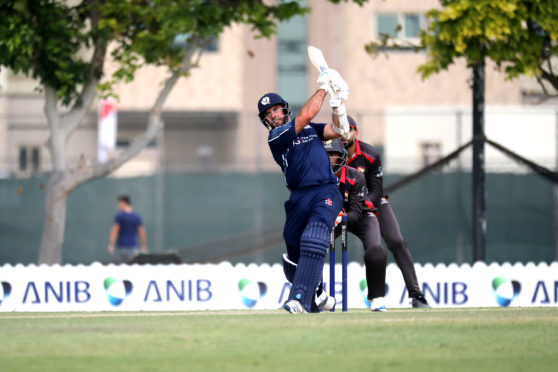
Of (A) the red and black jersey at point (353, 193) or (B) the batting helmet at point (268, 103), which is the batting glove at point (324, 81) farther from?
(A) the red and black jersey at point (353, 193)

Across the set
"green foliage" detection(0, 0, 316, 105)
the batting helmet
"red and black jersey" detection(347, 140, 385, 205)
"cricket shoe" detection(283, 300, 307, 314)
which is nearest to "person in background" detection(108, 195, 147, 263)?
"green foliage" detection(0, 0, 316, 105)

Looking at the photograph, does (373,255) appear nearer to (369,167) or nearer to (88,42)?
(369,167)

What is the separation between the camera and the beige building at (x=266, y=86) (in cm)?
3053

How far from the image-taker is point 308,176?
8211mm

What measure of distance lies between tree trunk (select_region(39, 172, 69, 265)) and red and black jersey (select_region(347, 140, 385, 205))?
22.8 ft

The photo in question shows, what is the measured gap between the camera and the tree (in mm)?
14344

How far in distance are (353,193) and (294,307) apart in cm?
179

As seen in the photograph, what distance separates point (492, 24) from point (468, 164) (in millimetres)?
7867

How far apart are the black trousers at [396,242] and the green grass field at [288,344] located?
2568 mm

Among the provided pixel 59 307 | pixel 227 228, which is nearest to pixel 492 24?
pixel 59 307

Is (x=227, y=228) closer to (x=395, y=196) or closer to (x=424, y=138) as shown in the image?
(x=395, y=196)

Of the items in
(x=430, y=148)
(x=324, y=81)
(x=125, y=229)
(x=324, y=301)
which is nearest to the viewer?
(x=324, y=81)

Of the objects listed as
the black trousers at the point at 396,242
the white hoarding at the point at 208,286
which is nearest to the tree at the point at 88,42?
the white hoarding at the point at 208,286

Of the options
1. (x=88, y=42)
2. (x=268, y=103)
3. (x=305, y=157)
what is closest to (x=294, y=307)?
(x=305, y=157)
